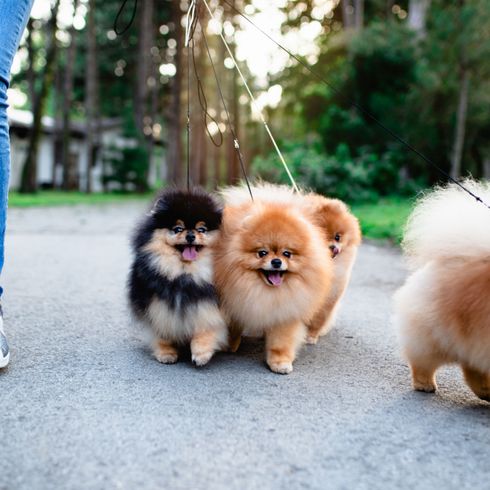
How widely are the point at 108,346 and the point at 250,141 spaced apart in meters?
42.0

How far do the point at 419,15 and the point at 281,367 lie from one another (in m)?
20.4

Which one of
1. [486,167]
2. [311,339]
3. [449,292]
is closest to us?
[449,292]

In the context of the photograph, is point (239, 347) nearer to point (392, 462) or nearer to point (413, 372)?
point (413, 372)

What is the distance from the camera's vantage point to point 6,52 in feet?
9.52

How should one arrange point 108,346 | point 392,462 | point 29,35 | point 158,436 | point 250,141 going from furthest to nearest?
1. point 250,141
2. point 29,35
3. point 108,346
4. point 158,436
5. point 392,462

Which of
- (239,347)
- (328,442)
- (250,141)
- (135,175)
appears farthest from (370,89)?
(250,141)

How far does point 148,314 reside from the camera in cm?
311

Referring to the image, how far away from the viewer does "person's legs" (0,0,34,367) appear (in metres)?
2.84

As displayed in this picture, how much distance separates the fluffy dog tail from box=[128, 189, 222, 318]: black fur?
111 cm

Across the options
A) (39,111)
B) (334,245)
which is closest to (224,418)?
(334,245)

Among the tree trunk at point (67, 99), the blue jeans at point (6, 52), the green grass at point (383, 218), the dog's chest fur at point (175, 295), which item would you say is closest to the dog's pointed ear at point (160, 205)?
the dog's chest fur at point (175, 295)

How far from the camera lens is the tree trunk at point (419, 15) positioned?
62.1ft

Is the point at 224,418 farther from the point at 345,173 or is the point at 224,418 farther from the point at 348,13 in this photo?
the point at 348,13

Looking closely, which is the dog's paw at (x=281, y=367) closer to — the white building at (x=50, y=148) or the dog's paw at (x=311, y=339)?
the dog's paw at (x=311, y=339)
